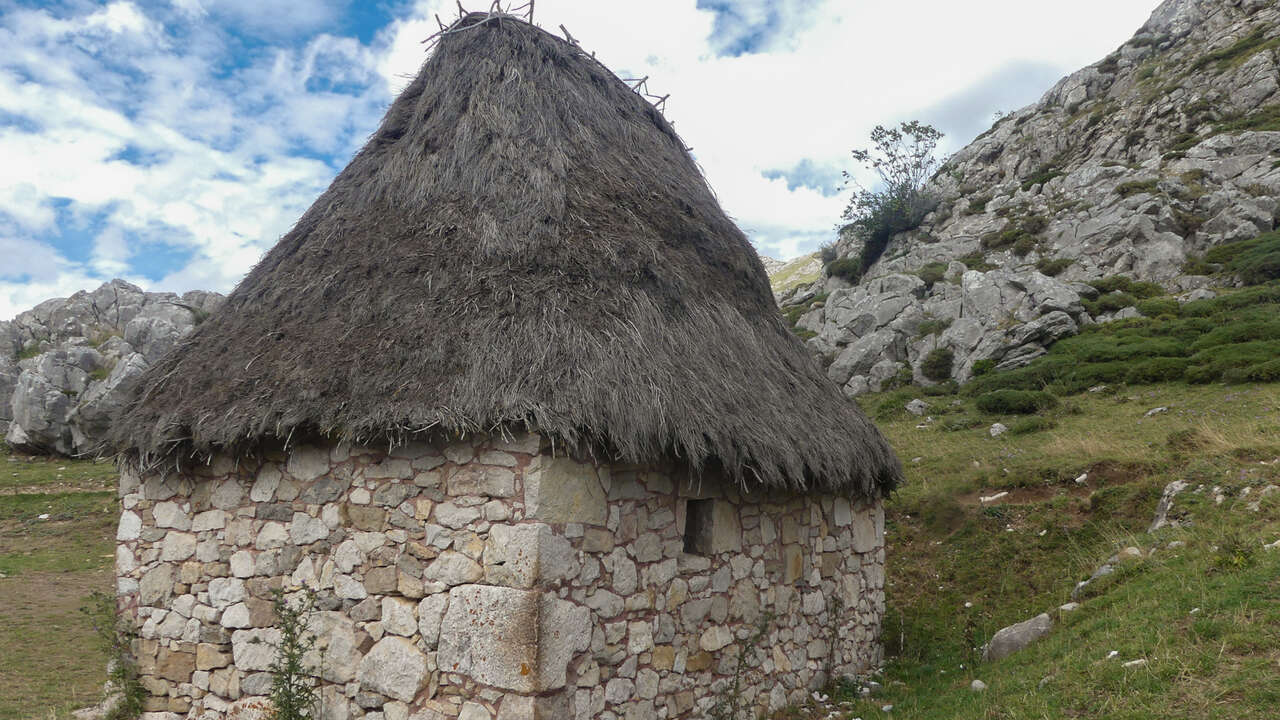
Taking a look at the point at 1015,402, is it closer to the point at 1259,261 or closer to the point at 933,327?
the point at 933,327

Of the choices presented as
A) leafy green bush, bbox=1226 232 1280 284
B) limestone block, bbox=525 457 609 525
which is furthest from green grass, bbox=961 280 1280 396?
limestone block, bbox=525 457 609 525

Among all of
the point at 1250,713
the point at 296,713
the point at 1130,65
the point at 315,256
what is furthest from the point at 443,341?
the point at 1130,65

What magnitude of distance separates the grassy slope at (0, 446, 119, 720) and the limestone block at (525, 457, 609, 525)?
5168 mm

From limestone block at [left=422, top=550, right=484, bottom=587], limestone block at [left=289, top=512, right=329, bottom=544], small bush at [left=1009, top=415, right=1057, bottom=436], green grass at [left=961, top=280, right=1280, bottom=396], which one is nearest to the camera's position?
limestone block at [left=422, top=550, right=484, bottom=587]

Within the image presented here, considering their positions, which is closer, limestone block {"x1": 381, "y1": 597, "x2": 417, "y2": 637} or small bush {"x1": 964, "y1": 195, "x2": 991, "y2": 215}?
limestone block {"x1": 381, "y1": 597, "x2": 417, "y2": 637}

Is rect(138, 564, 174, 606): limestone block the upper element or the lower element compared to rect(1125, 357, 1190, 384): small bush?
lower

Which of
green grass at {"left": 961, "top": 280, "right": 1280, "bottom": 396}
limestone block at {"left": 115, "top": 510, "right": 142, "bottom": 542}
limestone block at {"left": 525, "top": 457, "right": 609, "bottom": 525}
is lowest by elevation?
limestone block at {"left": 115, "top": 510, "right": 142, "bottom": 542}

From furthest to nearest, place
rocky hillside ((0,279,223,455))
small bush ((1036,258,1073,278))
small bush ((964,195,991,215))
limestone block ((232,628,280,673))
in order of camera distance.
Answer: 1. small bush ((964,195,991,215))
2. small bush ((1036,258,1073,278))
3. rocky hillside ((0,279,223,455))
4. limestone block ((232,628,280,673))

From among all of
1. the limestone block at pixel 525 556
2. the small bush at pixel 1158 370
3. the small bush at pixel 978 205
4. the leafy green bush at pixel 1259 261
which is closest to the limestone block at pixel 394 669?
the limestone block at pixel 525 556

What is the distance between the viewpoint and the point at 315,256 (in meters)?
7.06

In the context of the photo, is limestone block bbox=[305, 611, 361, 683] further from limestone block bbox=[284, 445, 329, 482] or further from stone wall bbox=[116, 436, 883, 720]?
limestone block bbox=[284, 445, 329, 482]

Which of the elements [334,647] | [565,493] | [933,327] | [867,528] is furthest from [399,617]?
[933,327]

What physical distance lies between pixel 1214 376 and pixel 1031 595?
914 cm

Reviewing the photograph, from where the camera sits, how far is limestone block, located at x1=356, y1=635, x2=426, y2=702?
516 centimetres
